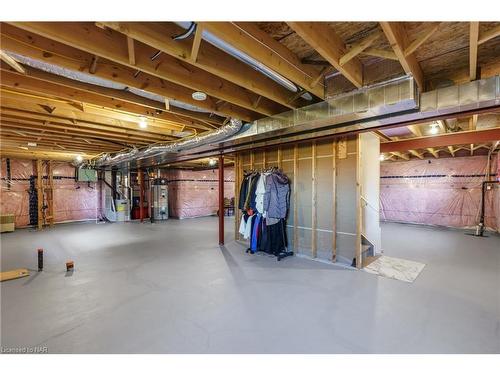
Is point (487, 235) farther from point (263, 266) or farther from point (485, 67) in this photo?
point (263, 266)

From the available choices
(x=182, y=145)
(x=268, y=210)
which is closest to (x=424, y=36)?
(x=268, y=210)

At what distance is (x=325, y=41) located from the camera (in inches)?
71.2

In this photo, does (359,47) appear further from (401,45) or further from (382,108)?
(382,108)

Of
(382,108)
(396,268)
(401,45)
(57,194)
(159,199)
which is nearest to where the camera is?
(401,45)

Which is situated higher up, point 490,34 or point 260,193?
point 490,34

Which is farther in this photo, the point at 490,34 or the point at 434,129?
the point at 434,129

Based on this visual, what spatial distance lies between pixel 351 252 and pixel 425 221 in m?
5.73

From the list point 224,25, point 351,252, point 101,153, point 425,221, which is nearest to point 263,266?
point 351,252

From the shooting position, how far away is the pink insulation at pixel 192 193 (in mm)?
9758

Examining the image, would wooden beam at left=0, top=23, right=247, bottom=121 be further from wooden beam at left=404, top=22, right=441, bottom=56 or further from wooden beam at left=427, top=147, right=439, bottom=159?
wooden beam at left=427, top=147, right=439, bottom=159

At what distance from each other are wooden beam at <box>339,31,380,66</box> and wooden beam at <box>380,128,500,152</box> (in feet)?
12.1

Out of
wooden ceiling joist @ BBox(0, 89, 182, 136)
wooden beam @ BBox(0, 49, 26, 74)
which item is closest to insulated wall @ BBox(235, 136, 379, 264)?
wooden ceiling joist @ BBox(0, 89, 182, 136)

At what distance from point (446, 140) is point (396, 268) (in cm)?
277

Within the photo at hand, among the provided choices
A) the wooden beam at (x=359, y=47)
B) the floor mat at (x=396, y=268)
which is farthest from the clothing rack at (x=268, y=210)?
the wooden beam at (x=359, y=47)
